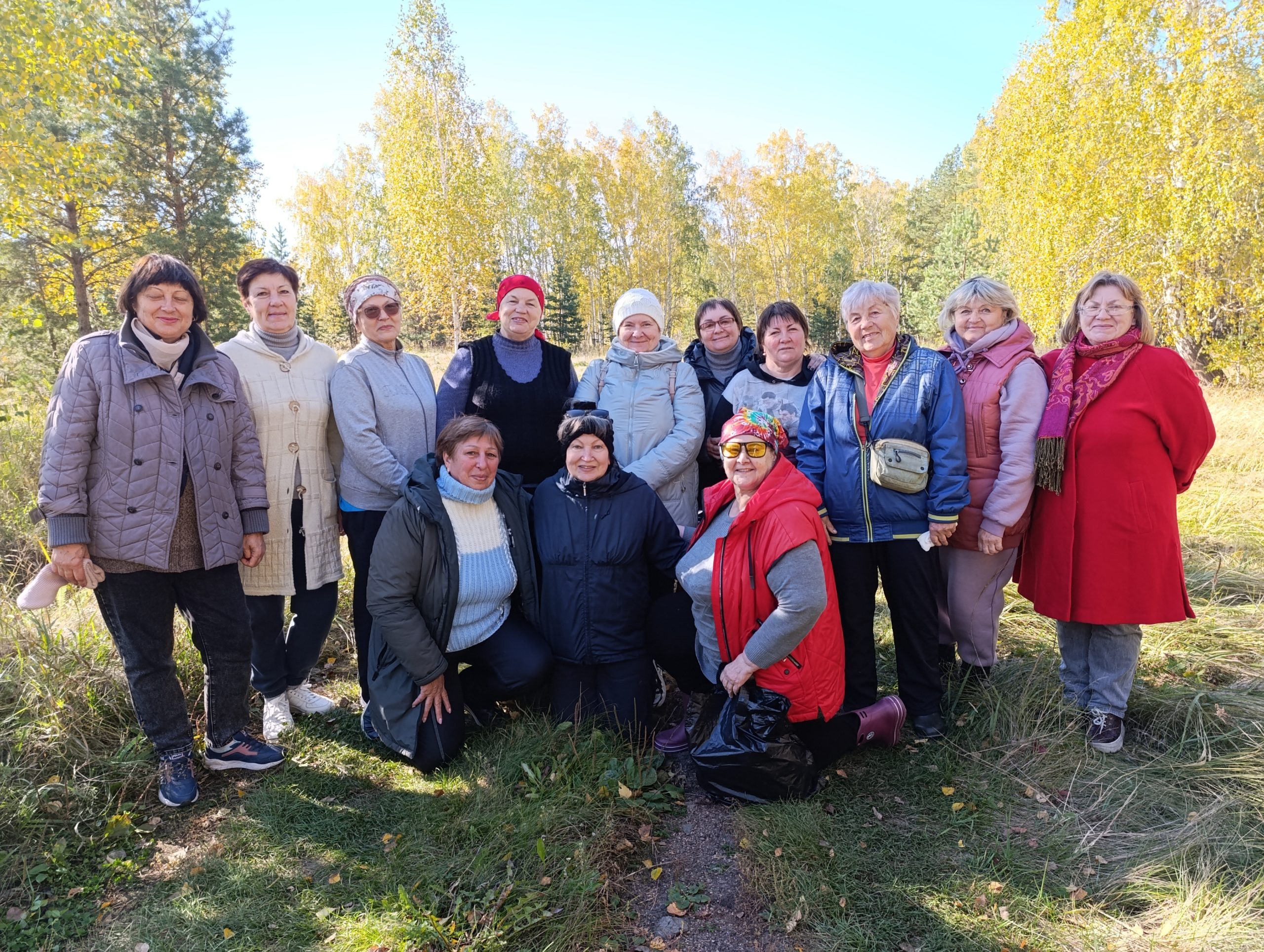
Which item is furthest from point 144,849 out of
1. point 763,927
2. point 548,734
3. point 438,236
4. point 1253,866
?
point 438,236

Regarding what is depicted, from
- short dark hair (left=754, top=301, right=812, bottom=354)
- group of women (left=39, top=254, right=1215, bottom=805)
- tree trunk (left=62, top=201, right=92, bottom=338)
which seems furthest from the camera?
tree trunk (left=62, top=201, right=92, bottom=338)

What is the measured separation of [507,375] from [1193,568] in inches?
215

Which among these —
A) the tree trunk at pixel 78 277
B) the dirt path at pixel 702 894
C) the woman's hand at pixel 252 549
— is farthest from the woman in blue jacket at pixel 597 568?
the tree trunk at pixel 78 277

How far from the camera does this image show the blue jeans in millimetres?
3328

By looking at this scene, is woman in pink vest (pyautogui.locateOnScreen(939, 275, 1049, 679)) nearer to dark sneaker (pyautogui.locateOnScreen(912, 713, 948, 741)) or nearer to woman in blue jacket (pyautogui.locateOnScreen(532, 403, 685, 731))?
dark sneaker (pyautogui.locateOnScreen(912, 713, 948, 741))

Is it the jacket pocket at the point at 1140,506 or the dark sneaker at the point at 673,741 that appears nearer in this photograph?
the jacket pocket at the point at 1140,506

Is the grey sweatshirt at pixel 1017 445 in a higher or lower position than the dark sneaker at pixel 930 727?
higher

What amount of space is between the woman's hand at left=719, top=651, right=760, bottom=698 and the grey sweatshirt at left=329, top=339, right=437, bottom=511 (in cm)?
191

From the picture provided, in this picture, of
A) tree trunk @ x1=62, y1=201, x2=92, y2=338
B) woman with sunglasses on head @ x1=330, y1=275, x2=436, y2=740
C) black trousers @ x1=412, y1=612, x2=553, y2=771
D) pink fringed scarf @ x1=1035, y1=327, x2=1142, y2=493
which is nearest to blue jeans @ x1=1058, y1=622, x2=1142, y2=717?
pink fringed scarf @ x1=1035, y1=327, x2=1142, y2=493

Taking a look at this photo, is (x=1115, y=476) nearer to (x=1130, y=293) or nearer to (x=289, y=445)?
(x=1130, y=293)

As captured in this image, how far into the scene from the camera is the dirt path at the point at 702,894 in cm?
239

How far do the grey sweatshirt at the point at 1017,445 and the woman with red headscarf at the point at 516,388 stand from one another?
2.37 meters

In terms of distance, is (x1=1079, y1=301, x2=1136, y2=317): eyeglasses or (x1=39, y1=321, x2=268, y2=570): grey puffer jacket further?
(x1=1079, y1=301, x2=1136, y2=317): eyeglasses

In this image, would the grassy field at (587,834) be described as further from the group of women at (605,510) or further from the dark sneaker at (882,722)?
the group of women at (605,510)
